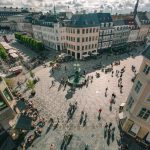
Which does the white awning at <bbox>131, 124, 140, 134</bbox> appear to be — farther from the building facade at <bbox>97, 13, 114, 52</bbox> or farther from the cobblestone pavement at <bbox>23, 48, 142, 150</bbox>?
the building facade at <bbox>97, 13, 114, 52</bbox>

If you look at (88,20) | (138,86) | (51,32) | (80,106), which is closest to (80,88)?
(80,106)

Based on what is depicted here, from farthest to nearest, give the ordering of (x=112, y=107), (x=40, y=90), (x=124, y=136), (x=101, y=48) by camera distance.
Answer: (x=101, y=48)
(x=40, y=90)
(x=112, y=107)
(x=124, y=136)

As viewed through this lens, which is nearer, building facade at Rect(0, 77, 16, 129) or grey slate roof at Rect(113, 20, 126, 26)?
building facade at Rect(0, 77, 16, 129)

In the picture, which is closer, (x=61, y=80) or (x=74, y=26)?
(x=61, y=80)

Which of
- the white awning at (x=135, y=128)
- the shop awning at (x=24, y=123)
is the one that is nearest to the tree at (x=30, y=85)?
the shop awning at (x=24, y=123)

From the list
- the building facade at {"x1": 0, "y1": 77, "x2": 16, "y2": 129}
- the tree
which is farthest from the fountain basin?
the building facade at {"x1": 0, "y1": 77, "x2": 16, "y2": 129}

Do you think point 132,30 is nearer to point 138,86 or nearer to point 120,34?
point 120,34

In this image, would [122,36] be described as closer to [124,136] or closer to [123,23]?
[123,23]

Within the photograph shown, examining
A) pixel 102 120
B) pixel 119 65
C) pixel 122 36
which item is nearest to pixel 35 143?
pixel 102 120
